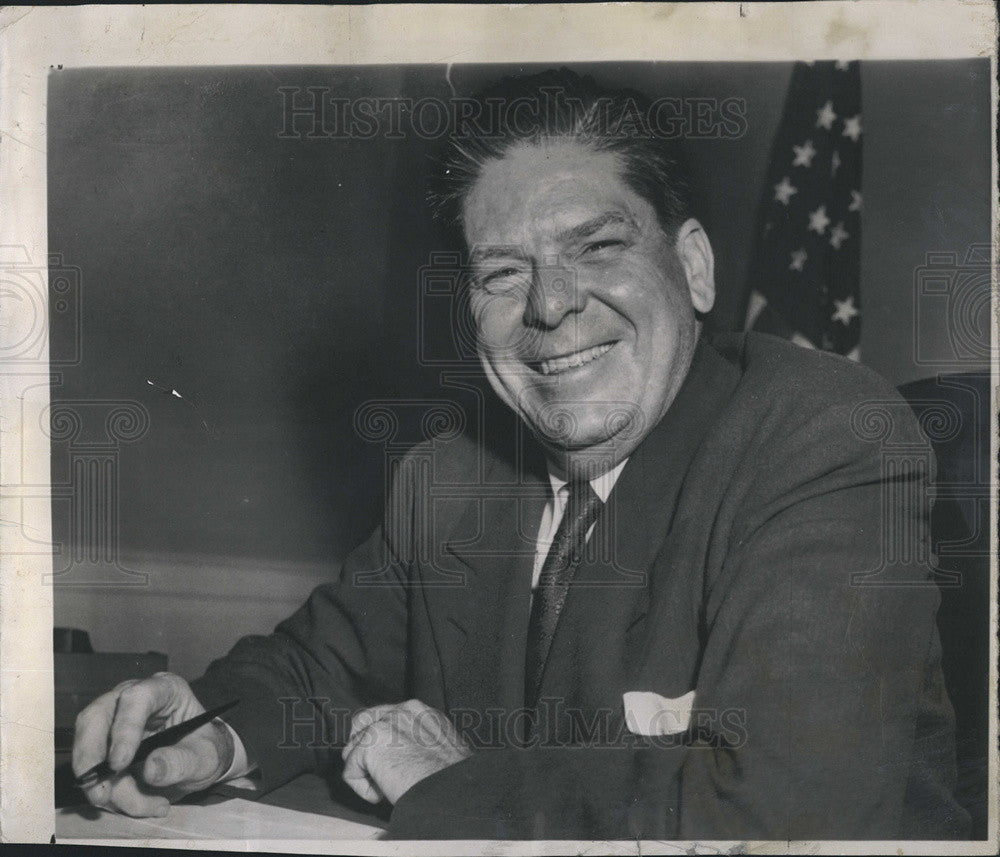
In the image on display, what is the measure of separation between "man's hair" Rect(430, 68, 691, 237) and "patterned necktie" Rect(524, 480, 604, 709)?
1.96 ft

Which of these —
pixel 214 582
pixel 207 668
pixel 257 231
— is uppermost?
pixel 257 231

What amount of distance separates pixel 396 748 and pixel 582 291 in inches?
41.2

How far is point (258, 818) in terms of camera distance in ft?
7.75

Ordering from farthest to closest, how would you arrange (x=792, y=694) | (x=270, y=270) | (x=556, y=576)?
1. (x=270, y=270)
2. (x=556, y=576)
3. (x=792, y=694)

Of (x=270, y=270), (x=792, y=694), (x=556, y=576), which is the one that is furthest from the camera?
(x=270, y=270)

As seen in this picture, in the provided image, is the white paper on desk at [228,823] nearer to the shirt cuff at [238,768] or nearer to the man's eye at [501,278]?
the shirt cuff at [238,768]

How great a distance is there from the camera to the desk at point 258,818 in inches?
92.0

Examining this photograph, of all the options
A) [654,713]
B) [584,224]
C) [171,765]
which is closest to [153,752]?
[171,765]

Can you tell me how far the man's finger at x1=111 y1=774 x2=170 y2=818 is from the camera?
235cm

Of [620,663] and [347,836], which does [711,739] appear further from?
[347,836]

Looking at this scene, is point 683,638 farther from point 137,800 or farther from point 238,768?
point 137,800

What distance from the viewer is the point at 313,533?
2.36 meters

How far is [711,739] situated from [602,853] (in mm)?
355

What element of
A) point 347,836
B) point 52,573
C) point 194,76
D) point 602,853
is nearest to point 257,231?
→ point 194,76
